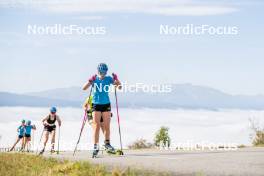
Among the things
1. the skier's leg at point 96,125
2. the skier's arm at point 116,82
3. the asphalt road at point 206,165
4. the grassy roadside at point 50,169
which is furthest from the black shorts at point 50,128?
the asphalt road at point 206,165

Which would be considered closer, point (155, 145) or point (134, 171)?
point (134, 171)

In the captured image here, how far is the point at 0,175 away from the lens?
48.9ft

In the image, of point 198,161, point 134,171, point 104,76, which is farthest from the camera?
point 104,76

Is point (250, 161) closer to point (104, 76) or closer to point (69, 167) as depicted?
point (69, 167)

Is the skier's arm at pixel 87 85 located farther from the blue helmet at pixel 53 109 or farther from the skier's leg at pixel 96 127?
the blue helmet at pixel 53 109

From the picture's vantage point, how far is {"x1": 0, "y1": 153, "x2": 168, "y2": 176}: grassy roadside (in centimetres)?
1334

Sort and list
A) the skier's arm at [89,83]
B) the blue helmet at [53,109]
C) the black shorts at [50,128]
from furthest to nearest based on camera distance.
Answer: the black shorts at [50,128] → the blue helmet at [53,109] → the skier's arm at [89,83]

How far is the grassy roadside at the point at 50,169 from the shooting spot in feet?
43.8

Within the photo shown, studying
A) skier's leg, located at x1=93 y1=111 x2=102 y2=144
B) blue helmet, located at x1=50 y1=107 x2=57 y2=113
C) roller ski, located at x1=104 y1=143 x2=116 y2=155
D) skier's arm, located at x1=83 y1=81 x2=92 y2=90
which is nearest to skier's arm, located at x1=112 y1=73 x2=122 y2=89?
skier's arm, located at x1=83 y1=81 x2=92 y2=90

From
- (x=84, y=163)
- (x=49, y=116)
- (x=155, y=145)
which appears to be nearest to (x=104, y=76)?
(x=84, y=163)

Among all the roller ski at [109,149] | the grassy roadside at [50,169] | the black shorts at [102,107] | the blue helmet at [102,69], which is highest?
the blue helmet at [102,69]

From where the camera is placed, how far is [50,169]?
1523 cm

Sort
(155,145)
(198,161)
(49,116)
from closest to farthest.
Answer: (198,161) < (49,116) < (155,145)

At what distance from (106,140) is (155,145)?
46.1ft
